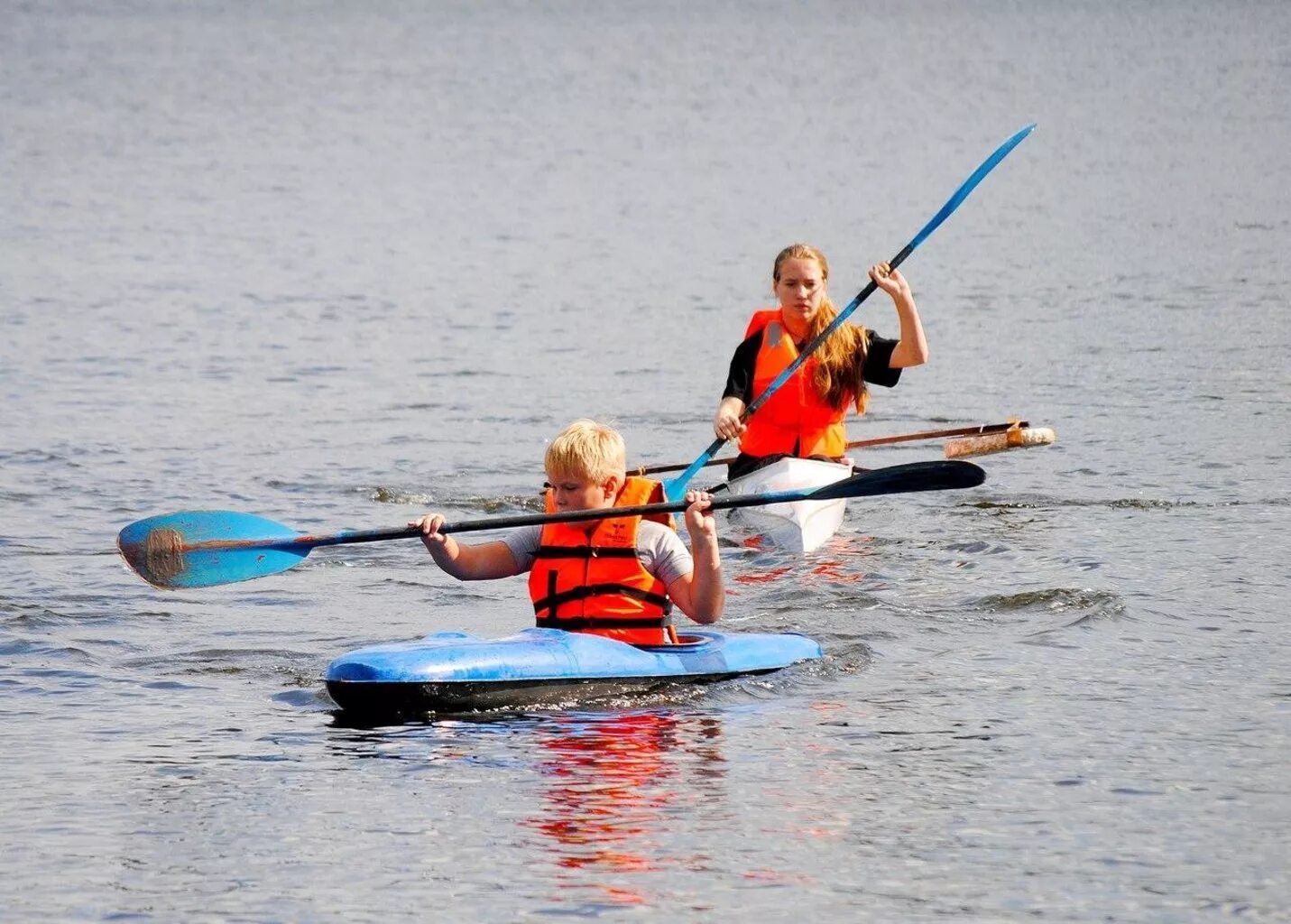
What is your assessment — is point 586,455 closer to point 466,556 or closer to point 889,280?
point 466,556

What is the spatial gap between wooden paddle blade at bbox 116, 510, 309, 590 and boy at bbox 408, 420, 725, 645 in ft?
2.60

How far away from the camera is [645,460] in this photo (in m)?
11.3

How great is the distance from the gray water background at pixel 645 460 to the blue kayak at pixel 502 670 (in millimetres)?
95

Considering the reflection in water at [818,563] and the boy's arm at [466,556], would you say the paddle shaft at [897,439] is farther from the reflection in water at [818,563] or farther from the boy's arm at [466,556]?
the boy's arm at [466,556]

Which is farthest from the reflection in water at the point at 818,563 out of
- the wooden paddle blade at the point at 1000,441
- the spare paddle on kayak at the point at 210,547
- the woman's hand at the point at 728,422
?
the spare paddle on kayak at the point at 210,547

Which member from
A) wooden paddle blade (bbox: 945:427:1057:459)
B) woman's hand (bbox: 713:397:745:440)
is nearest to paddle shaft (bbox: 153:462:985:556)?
woman's hand (bbox: 713:397:745:440)

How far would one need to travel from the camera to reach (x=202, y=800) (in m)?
5.39

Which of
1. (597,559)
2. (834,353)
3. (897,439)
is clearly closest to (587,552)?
(597,559)

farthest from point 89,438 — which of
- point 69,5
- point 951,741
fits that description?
point 69,5

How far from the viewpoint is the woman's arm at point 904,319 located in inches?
304

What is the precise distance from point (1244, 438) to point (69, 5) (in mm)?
43500

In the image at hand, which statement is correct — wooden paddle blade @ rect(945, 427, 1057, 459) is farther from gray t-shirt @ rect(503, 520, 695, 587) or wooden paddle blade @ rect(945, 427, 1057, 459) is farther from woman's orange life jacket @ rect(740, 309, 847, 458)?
gray t-shirt @ rect(503, 520, 695, 587)

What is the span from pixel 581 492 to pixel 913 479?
40.2 inches

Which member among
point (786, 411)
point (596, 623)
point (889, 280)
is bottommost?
Result: point (596, 623)
